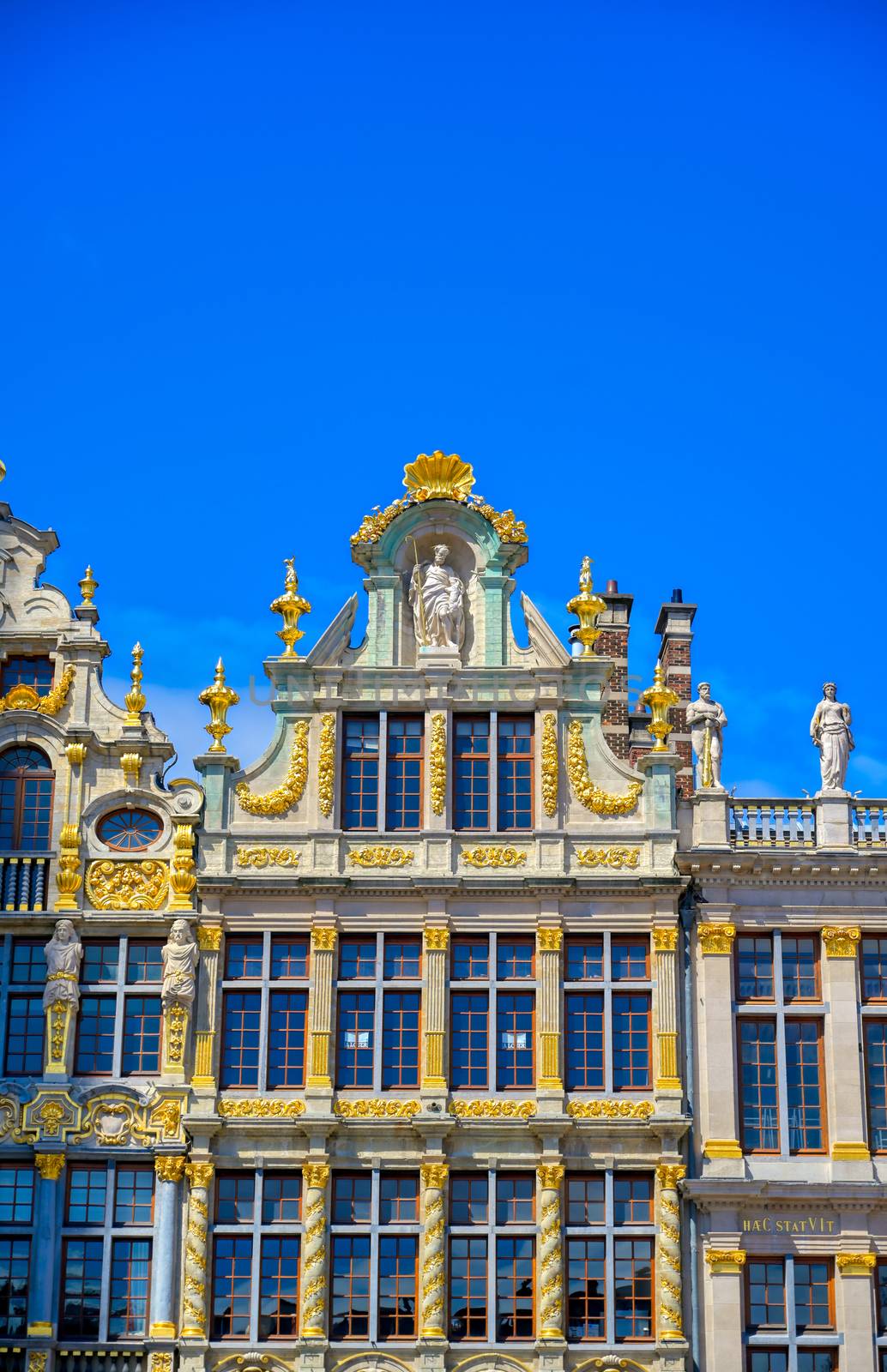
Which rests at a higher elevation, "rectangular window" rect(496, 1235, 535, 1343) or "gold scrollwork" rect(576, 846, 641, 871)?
"gold scrollwork" rect(576, 846, 641, 871)

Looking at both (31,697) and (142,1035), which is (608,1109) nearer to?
(142,1035)

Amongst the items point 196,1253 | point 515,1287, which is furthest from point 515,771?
point 196,1253

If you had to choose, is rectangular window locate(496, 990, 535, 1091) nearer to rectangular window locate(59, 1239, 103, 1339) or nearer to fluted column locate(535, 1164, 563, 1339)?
fluted column locate(535, 1164, 563, 1339)

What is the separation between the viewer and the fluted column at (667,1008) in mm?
47156

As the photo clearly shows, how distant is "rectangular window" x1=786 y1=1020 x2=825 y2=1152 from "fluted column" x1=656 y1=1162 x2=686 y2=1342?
2269mm

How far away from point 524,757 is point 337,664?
377 centimetres

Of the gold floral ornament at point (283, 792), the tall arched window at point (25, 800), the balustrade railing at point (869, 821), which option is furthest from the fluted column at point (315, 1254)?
the balustrade railing at point (869, 821)

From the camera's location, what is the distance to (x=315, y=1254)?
46.3 m

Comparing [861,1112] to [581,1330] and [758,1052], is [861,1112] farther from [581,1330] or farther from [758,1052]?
[581,1330]

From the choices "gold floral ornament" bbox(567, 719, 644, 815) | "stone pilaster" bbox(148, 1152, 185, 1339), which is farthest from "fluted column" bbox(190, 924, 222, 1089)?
"gold floral ornament" bbox(567, 719, 644, 815)

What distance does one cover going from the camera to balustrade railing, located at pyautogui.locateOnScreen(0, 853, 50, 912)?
4866 cm

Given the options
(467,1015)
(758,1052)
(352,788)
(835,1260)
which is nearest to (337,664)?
(352,788)

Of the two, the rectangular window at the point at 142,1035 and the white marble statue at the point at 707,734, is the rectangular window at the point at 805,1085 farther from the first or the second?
the rectangular window at the point at 142,1035

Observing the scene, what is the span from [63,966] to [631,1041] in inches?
392
